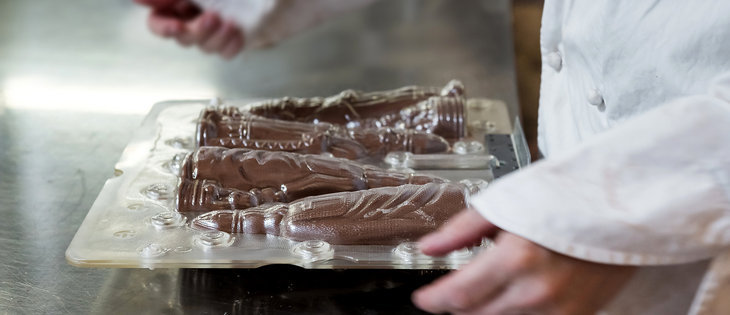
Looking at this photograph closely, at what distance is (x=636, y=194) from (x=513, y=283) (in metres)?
0.14

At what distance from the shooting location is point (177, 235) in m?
1.07

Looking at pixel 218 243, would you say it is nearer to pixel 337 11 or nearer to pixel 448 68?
pixel 337 11

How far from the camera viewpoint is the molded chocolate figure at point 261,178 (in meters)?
1.14

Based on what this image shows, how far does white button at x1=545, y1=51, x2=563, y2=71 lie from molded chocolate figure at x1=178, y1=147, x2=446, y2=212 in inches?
10.7

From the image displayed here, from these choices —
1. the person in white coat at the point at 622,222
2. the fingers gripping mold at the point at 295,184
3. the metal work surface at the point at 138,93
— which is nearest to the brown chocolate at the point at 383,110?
the fingers gripping mold at the point at 295,184

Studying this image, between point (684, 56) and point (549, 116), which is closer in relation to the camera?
point (684, 56)

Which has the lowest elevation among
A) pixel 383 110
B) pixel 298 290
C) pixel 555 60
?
pixel 298 290

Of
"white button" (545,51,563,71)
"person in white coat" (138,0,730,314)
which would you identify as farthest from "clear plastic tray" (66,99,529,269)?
"person in white coat" (138,0,730,314)

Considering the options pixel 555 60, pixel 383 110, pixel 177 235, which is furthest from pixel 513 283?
pixel 383 110

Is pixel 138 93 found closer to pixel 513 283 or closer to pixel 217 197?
pixel 217 197

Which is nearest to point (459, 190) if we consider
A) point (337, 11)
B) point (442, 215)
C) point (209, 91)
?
point (442, 215)

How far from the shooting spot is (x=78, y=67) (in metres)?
1.98

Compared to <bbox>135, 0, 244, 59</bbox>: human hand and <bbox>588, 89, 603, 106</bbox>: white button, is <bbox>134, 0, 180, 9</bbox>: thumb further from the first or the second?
<bbox>588, 89, 603, 106</bbox>: white button

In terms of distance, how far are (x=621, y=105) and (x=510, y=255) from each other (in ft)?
1.42
